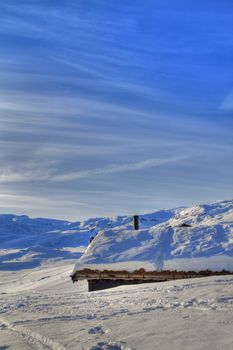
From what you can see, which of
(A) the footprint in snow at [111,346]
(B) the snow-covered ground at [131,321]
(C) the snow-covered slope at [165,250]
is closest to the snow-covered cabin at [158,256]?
(C) the snow-covered slope at [165,250]

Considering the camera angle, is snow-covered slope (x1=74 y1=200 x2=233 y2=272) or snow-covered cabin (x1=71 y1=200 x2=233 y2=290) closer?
snow-covered cabin (x1=71 y1=200 x2=233 y2=290)

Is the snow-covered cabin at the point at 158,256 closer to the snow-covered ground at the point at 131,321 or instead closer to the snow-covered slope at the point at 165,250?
the snow-covered slope at the point at 165,250

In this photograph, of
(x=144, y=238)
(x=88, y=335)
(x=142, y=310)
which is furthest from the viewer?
(x=144, y=238)

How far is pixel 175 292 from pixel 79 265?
13.7m

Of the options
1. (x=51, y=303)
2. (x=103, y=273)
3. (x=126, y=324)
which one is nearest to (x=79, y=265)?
(x=103, y=273)

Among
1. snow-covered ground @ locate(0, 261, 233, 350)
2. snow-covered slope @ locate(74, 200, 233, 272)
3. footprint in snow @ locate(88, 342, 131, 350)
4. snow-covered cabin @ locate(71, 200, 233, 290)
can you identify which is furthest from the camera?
snow-covered slope @ locate(74, 200, 233, 272)

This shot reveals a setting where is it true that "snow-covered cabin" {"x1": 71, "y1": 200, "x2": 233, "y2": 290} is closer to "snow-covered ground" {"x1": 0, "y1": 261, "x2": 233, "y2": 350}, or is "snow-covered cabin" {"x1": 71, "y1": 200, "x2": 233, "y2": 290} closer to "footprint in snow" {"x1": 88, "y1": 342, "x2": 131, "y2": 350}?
"snow-covered ground" {"x1": 0, "y1": 261, "x2": 233, "y2": 350}

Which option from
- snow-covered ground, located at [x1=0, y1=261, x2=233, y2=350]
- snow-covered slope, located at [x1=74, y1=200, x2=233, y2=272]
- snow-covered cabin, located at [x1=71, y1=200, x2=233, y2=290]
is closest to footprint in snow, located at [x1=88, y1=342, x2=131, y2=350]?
snow-covered ground, located at [x1=0, y1=261, x2=233, y2=350]

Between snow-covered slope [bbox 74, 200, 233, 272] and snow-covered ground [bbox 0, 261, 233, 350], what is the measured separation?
882cm

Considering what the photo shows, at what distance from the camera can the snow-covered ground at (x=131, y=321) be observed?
37.7ft

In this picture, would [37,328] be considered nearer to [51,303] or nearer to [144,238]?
[51,303]

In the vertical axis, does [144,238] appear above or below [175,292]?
above

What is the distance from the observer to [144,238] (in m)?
35.1

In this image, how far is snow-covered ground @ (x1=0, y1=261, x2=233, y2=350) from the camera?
11500mm
